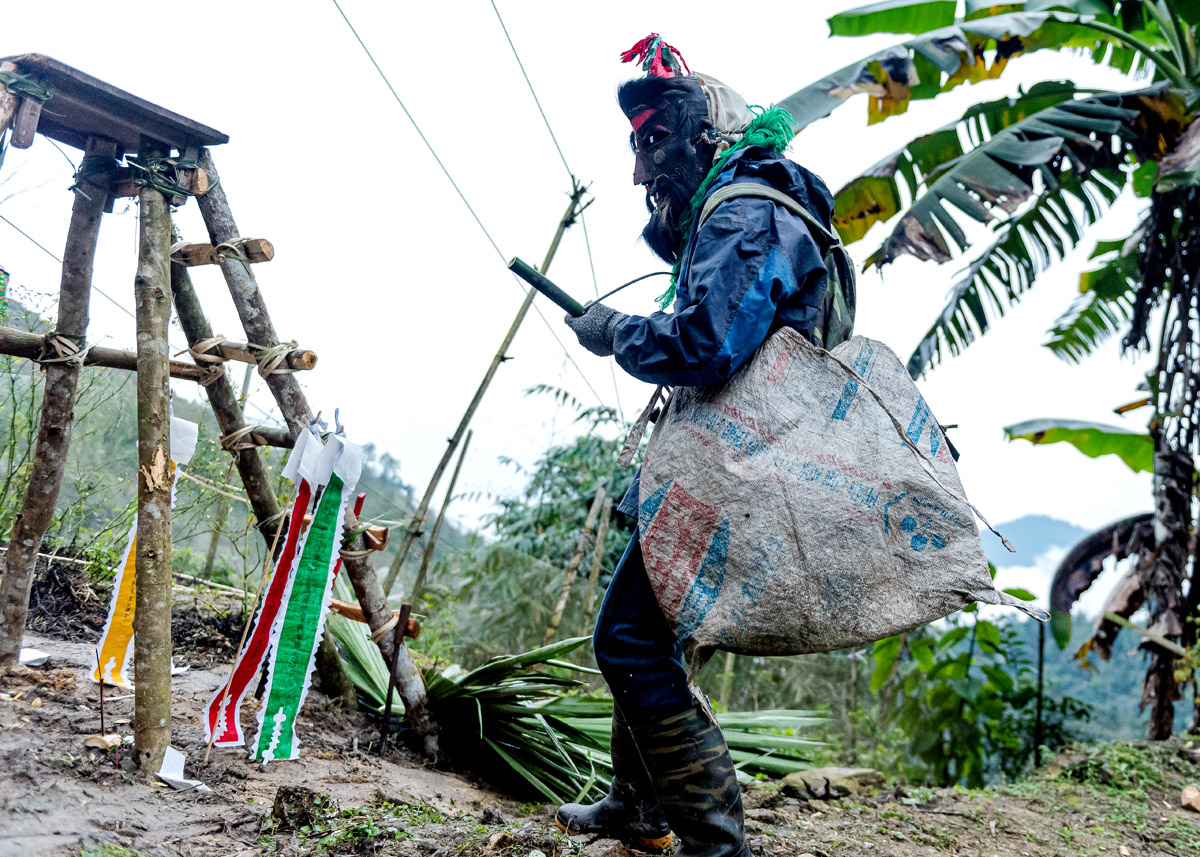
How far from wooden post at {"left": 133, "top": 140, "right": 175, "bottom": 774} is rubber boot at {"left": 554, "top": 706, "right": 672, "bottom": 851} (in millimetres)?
1259

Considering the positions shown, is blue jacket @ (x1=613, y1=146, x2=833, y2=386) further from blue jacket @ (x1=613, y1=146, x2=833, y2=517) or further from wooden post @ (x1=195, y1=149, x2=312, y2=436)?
wooden post @ (x1=195, y1=149, x2=312, y2=436)

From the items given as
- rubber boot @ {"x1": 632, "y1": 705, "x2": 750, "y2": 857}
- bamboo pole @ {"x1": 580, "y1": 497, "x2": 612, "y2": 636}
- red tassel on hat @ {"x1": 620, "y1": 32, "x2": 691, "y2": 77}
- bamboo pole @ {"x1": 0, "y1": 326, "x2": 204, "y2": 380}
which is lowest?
rubber boot @ {"x1": 632, "y1": 705, "x2": 750, "y2": 857}

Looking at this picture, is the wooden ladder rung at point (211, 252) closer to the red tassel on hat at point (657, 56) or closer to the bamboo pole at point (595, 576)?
the red tassel on hat at point (657, 56)

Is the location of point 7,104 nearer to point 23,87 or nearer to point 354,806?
point 23,87

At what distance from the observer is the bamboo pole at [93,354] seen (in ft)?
9.10

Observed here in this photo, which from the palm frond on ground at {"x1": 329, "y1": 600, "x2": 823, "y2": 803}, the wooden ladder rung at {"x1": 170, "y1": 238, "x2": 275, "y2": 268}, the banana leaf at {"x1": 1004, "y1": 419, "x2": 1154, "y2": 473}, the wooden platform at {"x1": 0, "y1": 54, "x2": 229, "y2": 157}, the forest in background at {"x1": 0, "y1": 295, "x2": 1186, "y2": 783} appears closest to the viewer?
the wooden platform at {"x1": 0, "y1": 54, "x2": 229, "y2": 157}

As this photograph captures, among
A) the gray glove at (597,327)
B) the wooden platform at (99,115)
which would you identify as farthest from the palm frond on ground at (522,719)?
the wooden platform at (99,115)

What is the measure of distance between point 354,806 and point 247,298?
68.0 inches

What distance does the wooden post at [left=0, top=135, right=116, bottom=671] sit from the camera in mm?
2855

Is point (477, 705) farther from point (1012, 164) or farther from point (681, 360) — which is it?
point (1012, 164)

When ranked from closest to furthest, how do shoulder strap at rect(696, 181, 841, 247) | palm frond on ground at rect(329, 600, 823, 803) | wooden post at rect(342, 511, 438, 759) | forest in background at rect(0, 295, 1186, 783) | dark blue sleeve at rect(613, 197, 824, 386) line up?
dark blue sleeve at rect(613, 197, 824, 386)
shoulder strap at rect(696, 181, 841, 247)
wooden post at rect(342, 511, 438, 759)
palm frond on ground at rect(329, 600, 823, 803)
forest in background at rect(0, 295, 1186, 783)

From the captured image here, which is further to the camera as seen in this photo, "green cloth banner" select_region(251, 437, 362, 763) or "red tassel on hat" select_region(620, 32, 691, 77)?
"green cloth banner" select_region(251, 437, 362, 763)

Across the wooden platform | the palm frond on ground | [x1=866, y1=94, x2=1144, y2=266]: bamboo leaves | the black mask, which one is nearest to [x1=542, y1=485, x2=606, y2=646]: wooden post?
the palm frond on ground

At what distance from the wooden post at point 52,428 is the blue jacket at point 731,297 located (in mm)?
2145
